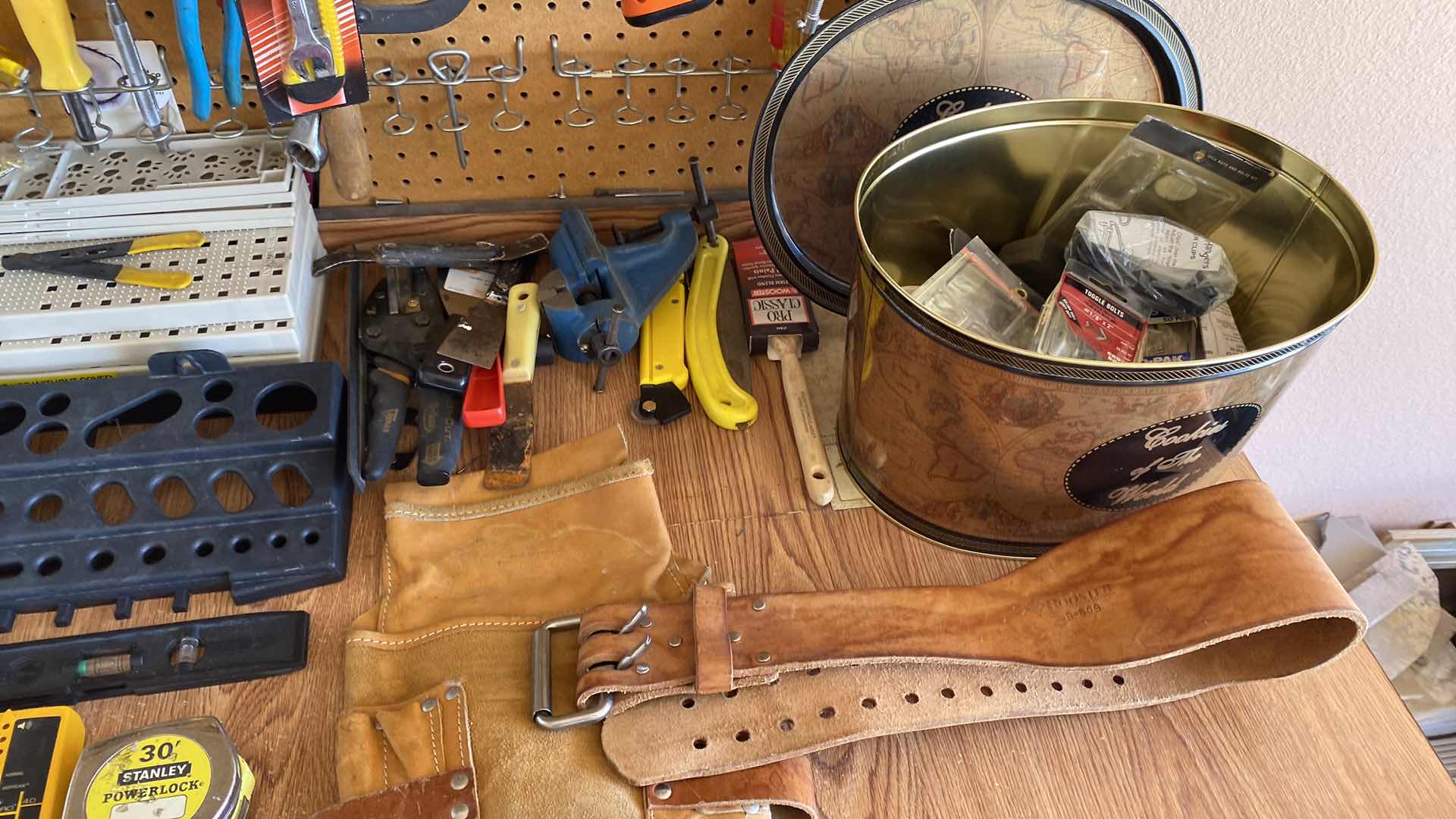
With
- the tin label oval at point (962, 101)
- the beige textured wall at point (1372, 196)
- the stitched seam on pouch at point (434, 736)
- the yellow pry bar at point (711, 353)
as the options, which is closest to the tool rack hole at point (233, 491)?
the stitched seam on pouch at point (434, 736)

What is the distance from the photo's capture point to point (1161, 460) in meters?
0.60

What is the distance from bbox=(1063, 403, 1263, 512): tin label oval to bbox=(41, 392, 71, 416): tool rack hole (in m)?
0.74

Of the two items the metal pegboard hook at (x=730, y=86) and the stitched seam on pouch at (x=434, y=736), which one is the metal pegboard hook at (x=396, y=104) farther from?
the stitched seam on pouch at (x=434, y=736)

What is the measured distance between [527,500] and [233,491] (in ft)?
0.77

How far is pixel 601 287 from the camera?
30.6 inches

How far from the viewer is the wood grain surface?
1.88 feet

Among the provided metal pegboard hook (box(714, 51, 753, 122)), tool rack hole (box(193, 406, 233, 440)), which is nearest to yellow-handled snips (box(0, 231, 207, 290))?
tool rack hole (box(193, 406, 233, 440))

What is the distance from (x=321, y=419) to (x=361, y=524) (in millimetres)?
88

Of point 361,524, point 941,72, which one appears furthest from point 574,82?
point 361,524

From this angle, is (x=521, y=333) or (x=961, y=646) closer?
(x=961, y=646)

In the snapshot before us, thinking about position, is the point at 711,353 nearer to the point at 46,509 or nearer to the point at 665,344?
the point at 665,344

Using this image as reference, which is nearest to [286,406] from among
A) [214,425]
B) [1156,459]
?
[214,425]

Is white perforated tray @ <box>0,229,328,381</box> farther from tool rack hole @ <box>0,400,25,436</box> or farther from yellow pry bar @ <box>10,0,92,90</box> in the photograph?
yellow pry bar @ <box>10,0,92,90</box>

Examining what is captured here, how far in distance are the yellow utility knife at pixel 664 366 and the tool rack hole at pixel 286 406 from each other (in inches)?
10.4
